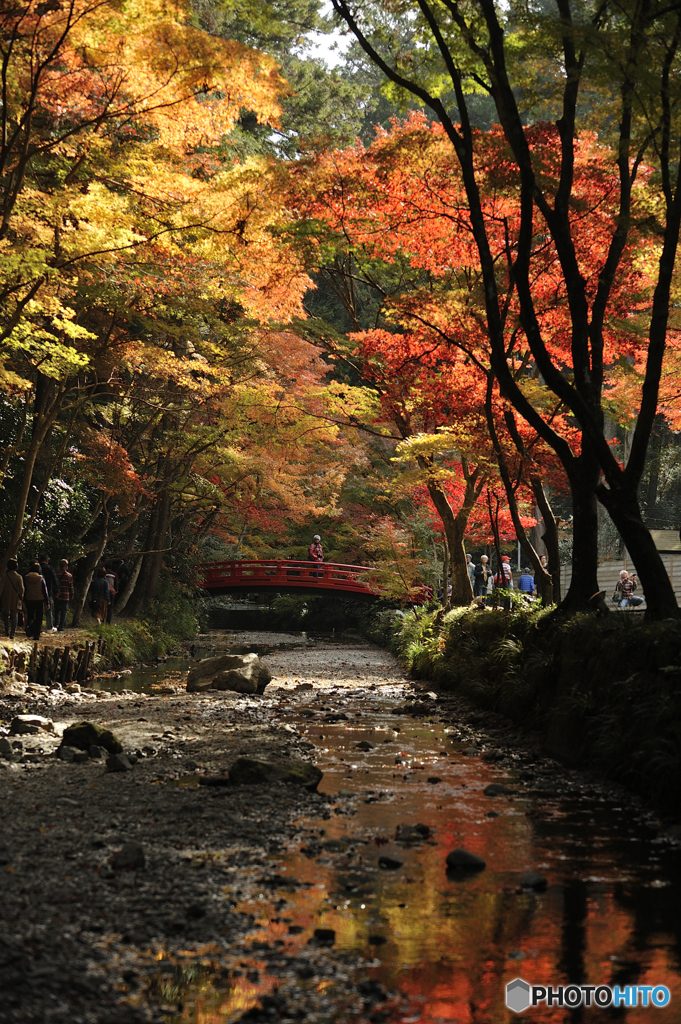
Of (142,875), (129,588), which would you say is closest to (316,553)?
(129,588)

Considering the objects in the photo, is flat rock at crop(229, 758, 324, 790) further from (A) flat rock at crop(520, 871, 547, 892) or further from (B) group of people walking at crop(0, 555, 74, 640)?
(B) group of people walking at crop(0, 555, 74, 640)

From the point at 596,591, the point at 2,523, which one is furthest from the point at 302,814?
the point at 2,523

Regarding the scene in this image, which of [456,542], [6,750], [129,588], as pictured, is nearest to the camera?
[6,750]

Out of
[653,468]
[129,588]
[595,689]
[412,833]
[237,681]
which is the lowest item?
[237,681]

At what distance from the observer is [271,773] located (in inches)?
280

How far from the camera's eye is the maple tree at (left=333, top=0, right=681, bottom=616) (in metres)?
8.38

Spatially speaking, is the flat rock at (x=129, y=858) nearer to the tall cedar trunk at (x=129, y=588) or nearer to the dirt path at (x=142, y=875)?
the dirt path at (x=142, y=875)

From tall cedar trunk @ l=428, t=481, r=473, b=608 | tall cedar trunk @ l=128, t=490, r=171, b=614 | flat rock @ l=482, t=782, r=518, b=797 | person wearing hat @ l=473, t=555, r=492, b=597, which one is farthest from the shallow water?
person wearing hat @ l=473, t=555, r=492, b=597

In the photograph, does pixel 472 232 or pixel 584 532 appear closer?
pixel 584 532

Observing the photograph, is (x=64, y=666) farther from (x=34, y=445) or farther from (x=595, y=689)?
(x=595, y=689)

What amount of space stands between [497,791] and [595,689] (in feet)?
5.54

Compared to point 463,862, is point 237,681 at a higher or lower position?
lower

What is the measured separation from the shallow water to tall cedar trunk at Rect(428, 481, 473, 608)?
924 cm

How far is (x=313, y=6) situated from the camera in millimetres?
25172
